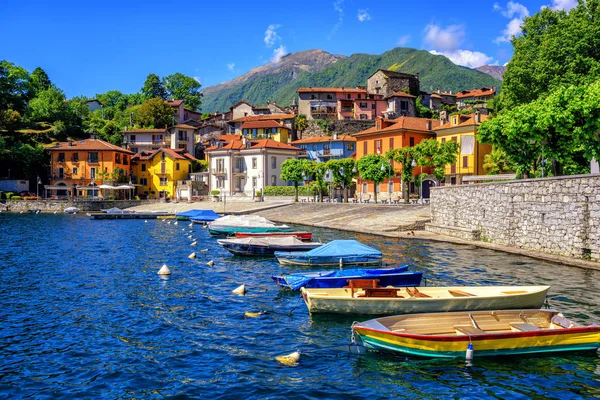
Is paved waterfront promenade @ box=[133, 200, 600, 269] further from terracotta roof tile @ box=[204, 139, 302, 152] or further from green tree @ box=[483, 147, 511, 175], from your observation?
terracotta roof tile @ box=[204, 139, 302, 152]

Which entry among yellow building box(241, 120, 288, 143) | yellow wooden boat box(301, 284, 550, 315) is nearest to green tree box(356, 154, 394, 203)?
yellow building box(241, 120, 288, 143)

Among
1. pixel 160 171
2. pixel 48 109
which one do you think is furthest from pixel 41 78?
pixel 160 171

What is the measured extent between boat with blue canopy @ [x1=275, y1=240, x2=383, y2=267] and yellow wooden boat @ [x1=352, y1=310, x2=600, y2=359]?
44.4 ft

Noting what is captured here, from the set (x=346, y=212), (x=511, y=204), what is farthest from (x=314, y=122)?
(x=511, y=204)

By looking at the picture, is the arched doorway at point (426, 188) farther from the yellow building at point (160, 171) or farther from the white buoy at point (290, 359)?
the white buoy at point (290, 359)

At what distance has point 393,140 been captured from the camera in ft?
269

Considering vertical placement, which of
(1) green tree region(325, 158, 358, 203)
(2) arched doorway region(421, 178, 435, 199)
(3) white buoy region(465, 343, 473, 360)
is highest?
(1) green tree region(325, 158, 358, 203)

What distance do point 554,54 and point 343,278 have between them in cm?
4315

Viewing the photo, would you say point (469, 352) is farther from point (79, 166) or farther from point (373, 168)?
point (79, 166)

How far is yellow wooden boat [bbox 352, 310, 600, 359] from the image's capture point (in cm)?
1362

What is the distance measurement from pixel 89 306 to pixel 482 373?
Answer: 49.3 ft

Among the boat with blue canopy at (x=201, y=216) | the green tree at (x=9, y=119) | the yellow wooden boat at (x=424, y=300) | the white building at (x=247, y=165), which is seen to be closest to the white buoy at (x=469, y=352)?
the yellow wooden boat at (x=424, y=300)

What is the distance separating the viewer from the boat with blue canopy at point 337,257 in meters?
28.6

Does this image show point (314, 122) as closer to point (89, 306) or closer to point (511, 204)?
point (511, 204)
